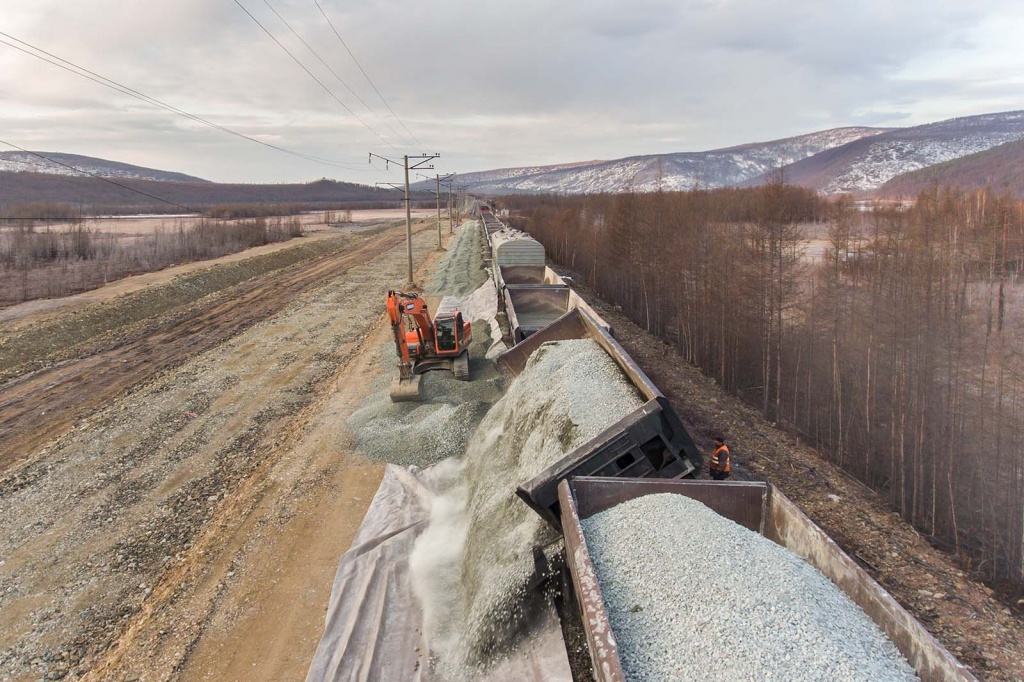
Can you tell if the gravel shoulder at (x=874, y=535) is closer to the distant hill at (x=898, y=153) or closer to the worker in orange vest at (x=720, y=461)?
the worker in orange vest at (x=720, y=461)

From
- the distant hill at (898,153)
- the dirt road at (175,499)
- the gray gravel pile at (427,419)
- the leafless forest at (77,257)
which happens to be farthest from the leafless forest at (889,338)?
the distant hill at (898,153)

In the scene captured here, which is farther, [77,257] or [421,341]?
[77,257]

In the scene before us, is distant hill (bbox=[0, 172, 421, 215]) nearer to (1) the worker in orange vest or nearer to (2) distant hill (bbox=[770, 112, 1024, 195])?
(1) the worker in orange vest

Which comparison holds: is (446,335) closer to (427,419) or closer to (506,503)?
(427,419)

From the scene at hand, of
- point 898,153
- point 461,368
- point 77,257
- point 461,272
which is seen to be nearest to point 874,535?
point 461,368

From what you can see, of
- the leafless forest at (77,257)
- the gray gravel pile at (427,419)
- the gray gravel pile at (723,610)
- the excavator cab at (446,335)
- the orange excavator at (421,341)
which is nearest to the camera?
the gray gravel pile at (723,610)

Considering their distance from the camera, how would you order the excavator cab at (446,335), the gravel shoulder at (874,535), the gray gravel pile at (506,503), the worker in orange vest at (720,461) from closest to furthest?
the gray gravel pile at (506,503), the gravel shoulder at (874,535), the worker in orange vest at (720,461), the excavator cab at (446,335)

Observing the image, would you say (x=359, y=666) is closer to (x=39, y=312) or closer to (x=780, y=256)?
(x=780, y=256)

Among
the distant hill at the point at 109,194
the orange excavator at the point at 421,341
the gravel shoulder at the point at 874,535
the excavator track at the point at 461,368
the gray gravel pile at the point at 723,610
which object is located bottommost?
the gravel shoulder at the point at 874,535

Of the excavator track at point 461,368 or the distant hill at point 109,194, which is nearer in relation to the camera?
the excavator track at point 461,368
